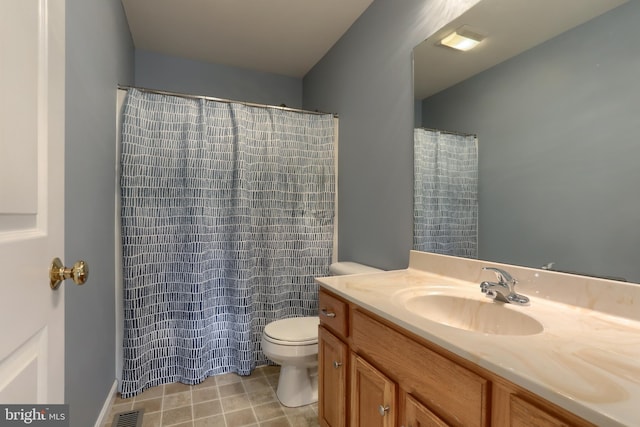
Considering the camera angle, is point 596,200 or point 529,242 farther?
point 529,242

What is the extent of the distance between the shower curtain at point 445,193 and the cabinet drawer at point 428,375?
2.01 feet

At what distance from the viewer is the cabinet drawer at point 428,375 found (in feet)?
2.24

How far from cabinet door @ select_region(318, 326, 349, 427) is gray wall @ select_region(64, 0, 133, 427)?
98 centimetres

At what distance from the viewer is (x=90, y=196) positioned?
135 centimetres

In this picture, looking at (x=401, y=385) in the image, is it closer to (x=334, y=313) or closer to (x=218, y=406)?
(x=334, y=313)

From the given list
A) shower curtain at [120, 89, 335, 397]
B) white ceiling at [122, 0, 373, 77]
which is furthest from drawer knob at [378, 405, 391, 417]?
white ceiling at [122, 0, 373, 77]

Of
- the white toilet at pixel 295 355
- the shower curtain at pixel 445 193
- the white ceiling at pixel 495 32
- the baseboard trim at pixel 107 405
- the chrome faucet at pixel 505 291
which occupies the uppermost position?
the white ceiling at pixel 495 32

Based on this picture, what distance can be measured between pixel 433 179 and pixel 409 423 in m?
1.07

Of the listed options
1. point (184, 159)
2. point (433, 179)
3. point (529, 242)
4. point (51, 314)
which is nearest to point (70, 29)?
point (184, 159)

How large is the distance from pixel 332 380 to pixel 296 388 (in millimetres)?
570

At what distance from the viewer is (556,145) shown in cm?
104

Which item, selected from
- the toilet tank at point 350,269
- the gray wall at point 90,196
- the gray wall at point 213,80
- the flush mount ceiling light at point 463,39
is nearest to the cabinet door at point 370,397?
the toilet tank at point 350,269

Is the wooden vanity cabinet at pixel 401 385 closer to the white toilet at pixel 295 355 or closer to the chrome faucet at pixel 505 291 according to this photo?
the white toilet at pixel 295 355

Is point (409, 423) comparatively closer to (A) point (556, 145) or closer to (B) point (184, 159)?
(A) point (556, 145)
